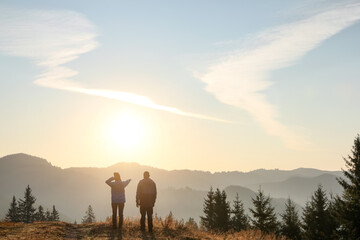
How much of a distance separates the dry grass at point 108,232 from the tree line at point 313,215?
2891mm

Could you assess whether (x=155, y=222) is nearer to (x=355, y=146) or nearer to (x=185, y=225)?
(x=185, y=225)

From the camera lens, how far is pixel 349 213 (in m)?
20.9

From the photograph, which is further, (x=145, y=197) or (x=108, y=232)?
(x=145, y=197)

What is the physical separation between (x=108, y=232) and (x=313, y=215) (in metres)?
25.8

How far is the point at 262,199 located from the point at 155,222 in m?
24.3

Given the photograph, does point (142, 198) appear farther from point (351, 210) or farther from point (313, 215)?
point (313, 215)

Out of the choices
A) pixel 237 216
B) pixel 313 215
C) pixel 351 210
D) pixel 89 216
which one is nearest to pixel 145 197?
pixel 351 210

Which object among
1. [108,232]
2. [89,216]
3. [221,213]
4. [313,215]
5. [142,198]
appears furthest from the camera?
[89,216]

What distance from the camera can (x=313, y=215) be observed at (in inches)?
1277

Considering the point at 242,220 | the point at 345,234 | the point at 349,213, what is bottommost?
the point at 242,220

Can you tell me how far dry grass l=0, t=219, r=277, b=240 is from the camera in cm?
1287

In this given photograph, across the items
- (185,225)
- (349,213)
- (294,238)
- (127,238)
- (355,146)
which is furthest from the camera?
(294,238)

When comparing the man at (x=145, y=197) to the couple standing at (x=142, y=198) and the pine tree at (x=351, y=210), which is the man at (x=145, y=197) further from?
the pine tree at (x=351, y=210)

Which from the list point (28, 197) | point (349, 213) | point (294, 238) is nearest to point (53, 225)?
point (349, 213)
